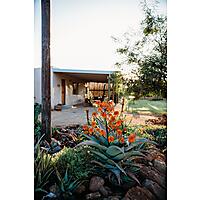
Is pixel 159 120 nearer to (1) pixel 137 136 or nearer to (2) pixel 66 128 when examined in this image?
(1) pixel 137 136

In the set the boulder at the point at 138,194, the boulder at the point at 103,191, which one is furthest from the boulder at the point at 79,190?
the boulder at the point at 138,194

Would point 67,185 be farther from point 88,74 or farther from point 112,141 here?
point 88,74

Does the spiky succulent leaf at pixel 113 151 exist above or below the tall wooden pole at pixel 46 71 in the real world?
below

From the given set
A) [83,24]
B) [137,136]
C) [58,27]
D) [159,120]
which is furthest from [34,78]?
[159,120]

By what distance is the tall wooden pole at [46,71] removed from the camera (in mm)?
1973

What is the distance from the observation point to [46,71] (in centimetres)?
200

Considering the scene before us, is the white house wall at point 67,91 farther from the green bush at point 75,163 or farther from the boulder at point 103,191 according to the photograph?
the boulder at point 103,191

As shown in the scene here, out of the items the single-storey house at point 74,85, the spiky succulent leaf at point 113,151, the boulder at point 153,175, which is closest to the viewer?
the spiky succulent leaf at point 113,151

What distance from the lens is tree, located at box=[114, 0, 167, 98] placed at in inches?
75.4

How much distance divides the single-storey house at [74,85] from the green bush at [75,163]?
16.4 inches

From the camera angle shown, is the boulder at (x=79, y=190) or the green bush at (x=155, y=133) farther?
the green bush at (x=155, y=133)

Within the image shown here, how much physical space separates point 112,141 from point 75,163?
1.11 ft

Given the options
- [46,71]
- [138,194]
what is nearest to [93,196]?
[138,194]
